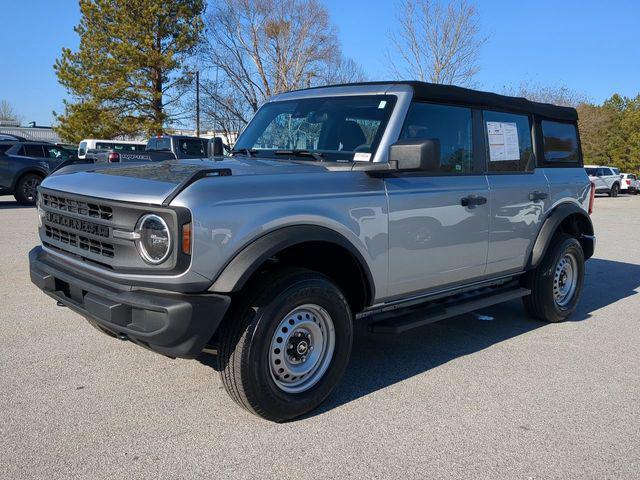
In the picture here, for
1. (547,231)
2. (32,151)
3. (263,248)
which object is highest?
(32,151)

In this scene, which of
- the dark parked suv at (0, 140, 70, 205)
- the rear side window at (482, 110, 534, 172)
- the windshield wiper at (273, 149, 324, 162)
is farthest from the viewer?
the dark parked suv at (0, 140, 70, 205)

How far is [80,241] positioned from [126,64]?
1301 inches

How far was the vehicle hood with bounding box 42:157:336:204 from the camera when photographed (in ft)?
10.1

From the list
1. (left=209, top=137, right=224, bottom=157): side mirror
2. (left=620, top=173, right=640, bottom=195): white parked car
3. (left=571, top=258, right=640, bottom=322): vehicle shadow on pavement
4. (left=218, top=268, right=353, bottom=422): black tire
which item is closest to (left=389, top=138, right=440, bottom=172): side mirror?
(left=218, top=268, right=353, bottom=422): black tire

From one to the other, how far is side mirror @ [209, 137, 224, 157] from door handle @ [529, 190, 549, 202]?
2743mm

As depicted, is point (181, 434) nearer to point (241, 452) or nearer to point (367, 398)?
point (241, 452)

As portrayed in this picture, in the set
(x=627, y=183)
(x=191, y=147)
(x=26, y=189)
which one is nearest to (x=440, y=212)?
(x=26, y=189)

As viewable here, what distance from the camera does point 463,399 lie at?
3820 millimetres

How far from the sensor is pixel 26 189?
1605 cm

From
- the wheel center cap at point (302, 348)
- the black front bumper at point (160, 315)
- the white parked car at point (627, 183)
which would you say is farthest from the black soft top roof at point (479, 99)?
the white parked car at point (627, 183)

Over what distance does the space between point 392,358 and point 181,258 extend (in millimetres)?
2249

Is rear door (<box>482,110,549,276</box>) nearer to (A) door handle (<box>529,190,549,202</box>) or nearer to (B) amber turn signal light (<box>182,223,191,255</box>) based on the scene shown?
(A) door handle (<box>529,190,549,202</box>)

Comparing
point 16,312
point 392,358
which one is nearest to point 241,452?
point 392,358

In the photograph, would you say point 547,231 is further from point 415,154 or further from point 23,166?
point 23,166
